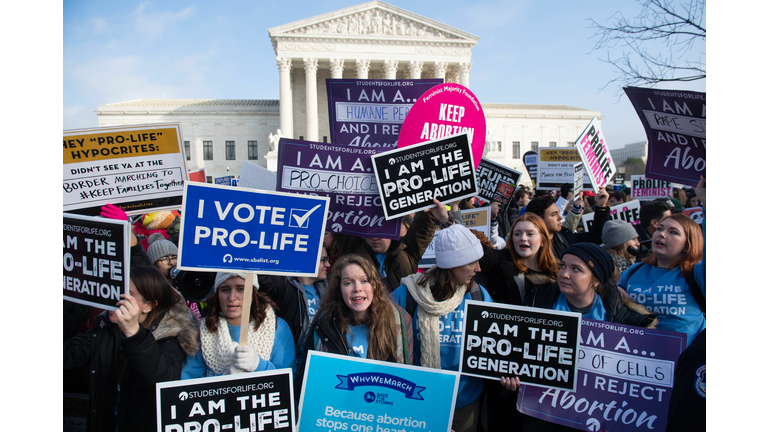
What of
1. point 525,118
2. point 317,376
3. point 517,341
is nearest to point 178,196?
point 317,376

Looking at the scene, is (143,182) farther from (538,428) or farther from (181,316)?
(538,428)

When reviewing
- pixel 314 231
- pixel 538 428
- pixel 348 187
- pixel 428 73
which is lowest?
pixel 538 428

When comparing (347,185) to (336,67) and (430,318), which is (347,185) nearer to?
(430,318)

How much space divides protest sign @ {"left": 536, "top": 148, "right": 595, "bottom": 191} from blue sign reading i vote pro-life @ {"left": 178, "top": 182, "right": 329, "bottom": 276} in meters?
6.40

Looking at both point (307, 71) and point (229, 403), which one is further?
point (307, 71)

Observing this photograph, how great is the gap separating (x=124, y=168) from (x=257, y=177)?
1.73m

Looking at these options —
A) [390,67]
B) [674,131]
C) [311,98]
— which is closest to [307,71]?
[311,98]

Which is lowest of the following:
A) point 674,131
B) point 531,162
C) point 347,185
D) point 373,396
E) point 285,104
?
point 373,396

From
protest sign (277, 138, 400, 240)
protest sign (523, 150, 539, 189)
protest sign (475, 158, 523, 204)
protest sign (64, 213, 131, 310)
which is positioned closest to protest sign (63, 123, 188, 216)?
protest sign (277, 138, 400, 240)

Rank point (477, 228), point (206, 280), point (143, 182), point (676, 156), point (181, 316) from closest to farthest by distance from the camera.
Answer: point (181, 316)
point (206, 280)
point (676, 156)
point (143, 182)
point (477, 228)

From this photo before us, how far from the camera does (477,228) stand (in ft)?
17.1

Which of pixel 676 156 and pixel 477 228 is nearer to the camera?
pixel 676 156

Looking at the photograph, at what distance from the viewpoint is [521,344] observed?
7.62ft

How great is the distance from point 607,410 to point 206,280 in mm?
2209
